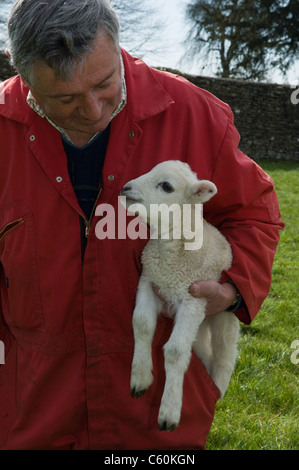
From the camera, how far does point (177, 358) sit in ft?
7.38

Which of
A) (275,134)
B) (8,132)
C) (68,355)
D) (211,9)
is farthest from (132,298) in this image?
(211,9)

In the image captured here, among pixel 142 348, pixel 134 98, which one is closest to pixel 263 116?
pixel 134 98

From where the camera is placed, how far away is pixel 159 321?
101 inches

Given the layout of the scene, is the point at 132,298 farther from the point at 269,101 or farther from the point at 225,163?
the point at 269,101

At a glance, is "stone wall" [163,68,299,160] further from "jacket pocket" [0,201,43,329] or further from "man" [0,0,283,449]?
"jacket pocket" [0,201,43,329]

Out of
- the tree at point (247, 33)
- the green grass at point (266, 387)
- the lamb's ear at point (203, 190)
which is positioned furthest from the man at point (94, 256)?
the tree at point (247, 33)

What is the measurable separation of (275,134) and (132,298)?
15.5m

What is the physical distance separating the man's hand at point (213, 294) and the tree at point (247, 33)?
71.9 feet

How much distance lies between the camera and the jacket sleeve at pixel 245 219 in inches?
100

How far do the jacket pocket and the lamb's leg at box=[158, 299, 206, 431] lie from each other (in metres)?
0.66

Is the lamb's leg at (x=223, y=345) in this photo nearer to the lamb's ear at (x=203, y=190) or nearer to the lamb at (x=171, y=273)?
the lamb at (x=171, y=273)

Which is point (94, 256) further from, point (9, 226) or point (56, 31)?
point (56, 31)

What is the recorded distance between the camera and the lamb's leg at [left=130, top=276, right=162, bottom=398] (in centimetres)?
232

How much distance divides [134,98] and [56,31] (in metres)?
0.53
